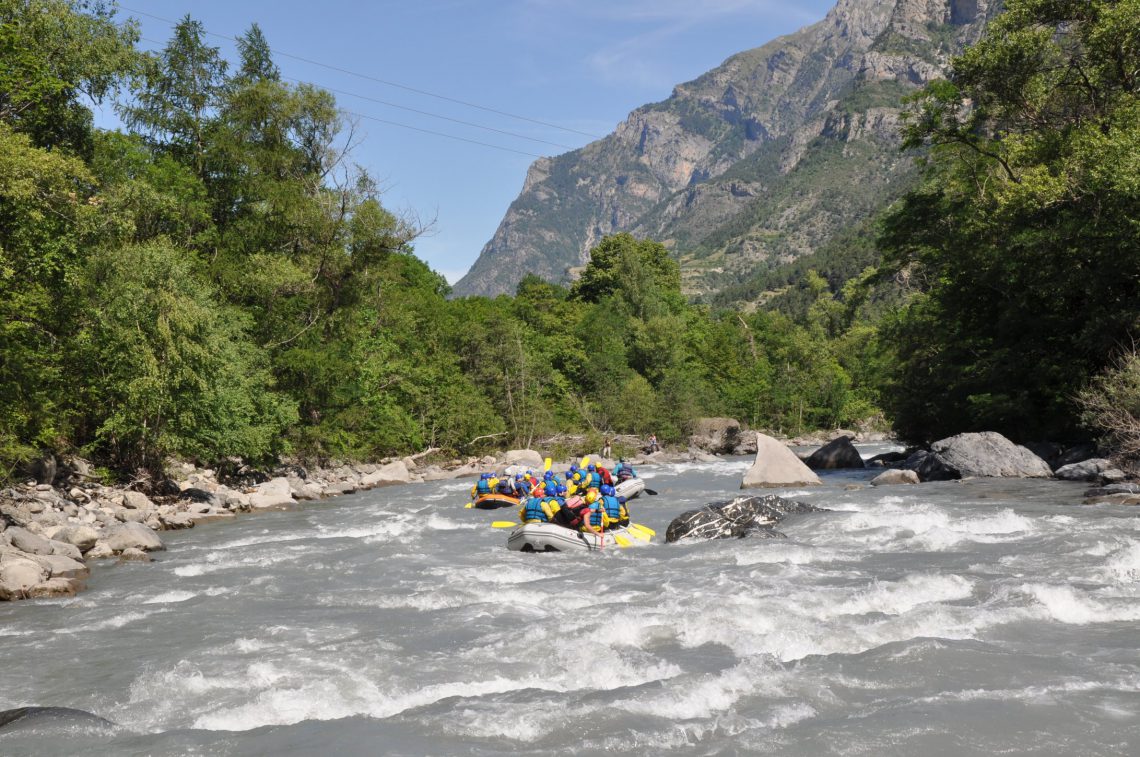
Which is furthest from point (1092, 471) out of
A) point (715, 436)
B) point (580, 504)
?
point (715, 436)

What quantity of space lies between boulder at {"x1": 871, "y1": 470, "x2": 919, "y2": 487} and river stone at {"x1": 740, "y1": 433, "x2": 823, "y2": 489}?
1.51 meters

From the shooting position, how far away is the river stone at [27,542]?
12078 millimetres

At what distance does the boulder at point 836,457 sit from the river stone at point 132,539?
2251 centimetres

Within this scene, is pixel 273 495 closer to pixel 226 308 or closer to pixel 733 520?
pixel 226 308

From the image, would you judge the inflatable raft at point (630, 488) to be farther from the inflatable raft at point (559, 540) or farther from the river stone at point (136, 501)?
the river stone at point (136, 501)

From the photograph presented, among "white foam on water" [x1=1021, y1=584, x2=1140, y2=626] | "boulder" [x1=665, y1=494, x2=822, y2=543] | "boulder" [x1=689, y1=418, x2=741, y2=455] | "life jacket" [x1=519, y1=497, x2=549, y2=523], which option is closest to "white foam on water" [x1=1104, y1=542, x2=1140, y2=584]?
"white foam on water" [x1=1021, y1=584, x2=1140, y2=626]

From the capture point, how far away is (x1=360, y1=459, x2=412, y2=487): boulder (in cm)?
2847

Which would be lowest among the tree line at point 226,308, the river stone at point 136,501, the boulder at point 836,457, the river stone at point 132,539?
the boulder at point 836,457

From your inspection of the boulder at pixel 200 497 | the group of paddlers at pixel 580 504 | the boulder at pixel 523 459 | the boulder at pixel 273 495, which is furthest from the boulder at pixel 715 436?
the boulder at pixel 200 497

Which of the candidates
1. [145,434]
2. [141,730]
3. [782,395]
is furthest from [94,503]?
[782,395]

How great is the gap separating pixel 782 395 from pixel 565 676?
171 ft

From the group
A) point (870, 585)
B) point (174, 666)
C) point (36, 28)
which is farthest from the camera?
point (36, 28)

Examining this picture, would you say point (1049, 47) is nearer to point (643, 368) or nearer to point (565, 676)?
point (565, 676)

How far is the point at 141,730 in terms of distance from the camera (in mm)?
6059
